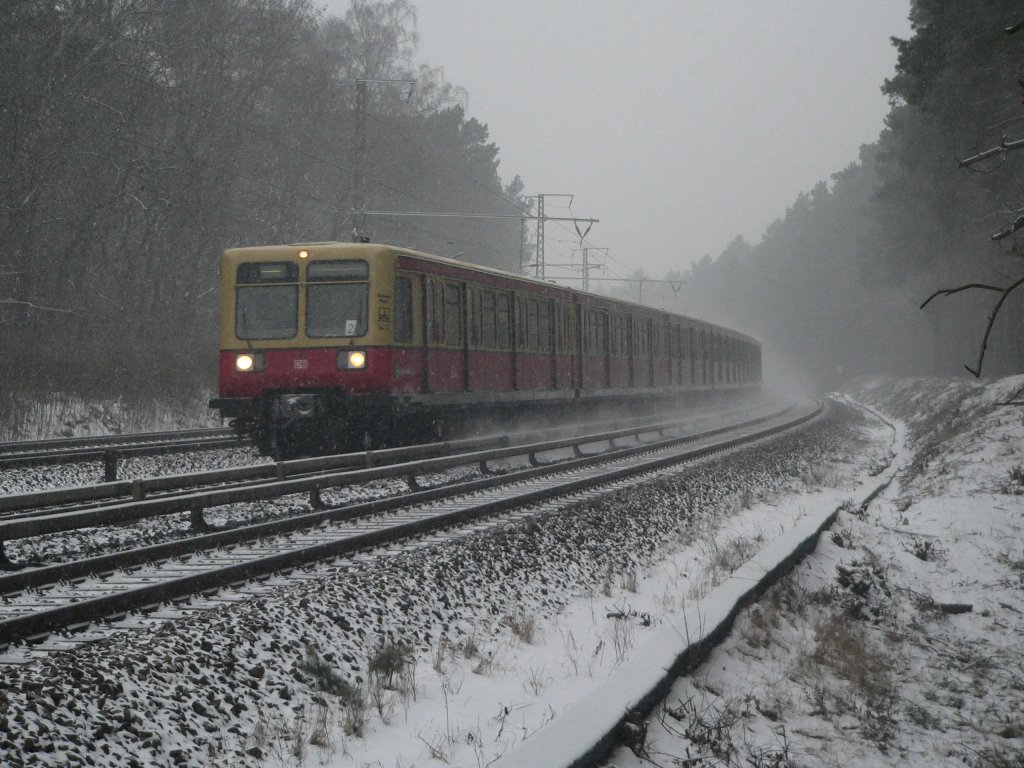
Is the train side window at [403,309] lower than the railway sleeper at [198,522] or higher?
higher

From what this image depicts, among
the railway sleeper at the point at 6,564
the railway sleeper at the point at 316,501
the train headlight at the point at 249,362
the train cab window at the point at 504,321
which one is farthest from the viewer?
the train cab window at the point at 504,321

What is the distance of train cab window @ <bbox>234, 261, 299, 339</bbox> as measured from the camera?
1429 cm

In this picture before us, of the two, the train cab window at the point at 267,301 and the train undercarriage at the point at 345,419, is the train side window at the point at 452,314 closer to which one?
the train undercarriage at the point at 345,419

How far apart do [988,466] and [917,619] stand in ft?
21.3

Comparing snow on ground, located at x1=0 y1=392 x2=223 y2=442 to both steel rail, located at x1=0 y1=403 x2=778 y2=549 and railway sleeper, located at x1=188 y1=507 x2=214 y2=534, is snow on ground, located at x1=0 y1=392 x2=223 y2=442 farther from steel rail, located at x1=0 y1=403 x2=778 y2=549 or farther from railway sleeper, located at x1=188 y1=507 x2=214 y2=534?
railway sleeper, located at x1=188 y1=507 x2=214 y2=534

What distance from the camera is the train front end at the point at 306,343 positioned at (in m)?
13.8

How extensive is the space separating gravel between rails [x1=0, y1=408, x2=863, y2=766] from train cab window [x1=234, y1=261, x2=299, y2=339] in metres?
5.77

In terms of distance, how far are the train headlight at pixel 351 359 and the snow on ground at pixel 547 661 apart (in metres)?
4.62

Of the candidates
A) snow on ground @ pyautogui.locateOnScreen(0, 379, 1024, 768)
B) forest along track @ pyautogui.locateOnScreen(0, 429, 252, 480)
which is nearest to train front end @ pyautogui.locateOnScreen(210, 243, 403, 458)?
forest along track @ pyautogui.locateOnScreen(0, 429, 252, 480)

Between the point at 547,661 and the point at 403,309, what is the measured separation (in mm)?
8937

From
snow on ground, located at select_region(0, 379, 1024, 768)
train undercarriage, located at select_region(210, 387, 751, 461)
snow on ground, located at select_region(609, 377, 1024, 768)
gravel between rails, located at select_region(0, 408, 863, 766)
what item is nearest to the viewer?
gravel between rails, located at select_region(0, 408, 863, 766)

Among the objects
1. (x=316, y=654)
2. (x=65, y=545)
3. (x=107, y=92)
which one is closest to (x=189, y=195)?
(x=107, y=92)

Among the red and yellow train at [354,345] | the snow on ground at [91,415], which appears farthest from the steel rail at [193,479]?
the snow on ground at [91,415]

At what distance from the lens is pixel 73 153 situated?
23250mm
